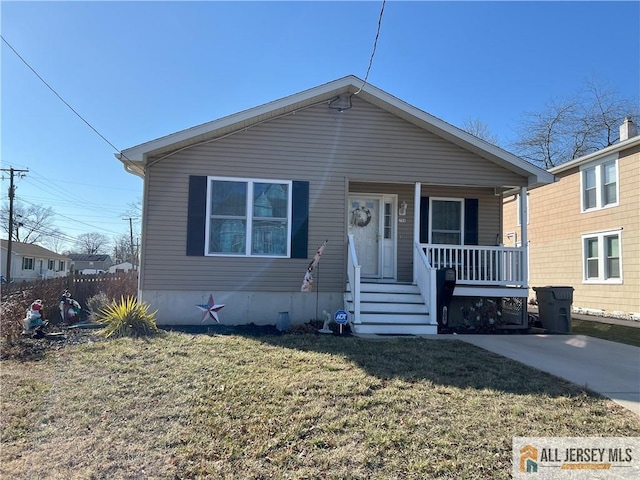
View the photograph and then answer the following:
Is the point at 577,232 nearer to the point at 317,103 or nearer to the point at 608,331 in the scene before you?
the point at 608,331

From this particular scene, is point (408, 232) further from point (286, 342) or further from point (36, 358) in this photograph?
point (36, 358)

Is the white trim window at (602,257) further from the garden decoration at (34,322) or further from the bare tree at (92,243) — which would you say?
the bare tree at (92,243)

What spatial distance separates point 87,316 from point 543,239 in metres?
15.4

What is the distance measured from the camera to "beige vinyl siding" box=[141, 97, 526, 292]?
326 inches

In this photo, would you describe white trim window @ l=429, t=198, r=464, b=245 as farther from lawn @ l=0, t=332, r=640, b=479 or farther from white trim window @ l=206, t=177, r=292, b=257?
lawn @ l=0, t=332, r=640, b=479

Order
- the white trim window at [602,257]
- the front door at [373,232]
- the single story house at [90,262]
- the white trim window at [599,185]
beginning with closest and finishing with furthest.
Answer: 1. the front door at [373,232]
2. the white trim window at [602,257]
3. the white trim window at [599,185]
4. the single story house at [90,262]

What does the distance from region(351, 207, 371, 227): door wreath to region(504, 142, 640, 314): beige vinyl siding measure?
18.4ft

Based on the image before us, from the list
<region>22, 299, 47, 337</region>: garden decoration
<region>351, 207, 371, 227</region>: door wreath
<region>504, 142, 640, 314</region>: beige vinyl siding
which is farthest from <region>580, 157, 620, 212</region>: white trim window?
<region>22, 299, 47, 337</region>: garden decoration

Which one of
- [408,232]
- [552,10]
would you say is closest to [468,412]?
[408,232]

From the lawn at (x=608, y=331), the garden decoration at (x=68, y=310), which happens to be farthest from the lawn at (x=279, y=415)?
the lawn at (x=608, y=331)

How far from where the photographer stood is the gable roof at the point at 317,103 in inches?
317

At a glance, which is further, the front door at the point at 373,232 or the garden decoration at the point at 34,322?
the front door at the point at 373,232

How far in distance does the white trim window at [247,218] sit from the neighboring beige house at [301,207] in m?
0.02

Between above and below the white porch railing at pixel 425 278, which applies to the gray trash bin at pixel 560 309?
below
